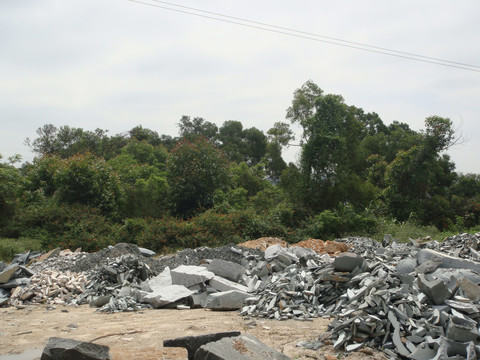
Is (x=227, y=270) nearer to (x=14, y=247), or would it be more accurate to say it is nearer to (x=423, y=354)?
(x=423, y=354)

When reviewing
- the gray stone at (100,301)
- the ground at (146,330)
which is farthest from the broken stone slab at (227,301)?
the gray stone at (100,301)

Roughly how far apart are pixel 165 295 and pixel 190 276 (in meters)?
0.68

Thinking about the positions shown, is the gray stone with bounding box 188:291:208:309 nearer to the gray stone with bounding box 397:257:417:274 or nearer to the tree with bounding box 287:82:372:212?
the gray stone with bounding box 397:257:417:274

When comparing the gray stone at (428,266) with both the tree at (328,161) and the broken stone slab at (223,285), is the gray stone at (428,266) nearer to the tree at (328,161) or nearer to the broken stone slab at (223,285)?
the broken stone slab at (223,285)

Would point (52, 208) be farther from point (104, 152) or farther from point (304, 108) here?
point (104, 152)

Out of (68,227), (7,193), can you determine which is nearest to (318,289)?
(68,227)

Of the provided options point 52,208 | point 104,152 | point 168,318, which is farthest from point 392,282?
point 104,152

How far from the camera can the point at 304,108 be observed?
2145cm

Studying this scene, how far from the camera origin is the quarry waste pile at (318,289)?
5.30m

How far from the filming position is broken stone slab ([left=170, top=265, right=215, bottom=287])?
8.73 metres

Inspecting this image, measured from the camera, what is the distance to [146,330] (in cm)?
624

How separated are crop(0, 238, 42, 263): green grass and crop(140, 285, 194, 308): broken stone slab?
343 inches

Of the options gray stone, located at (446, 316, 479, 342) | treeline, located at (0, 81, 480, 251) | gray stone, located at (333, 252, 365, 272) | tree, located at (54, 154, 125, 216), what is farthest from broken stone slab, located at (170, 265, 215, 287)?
tree, located at (54, 154, 125, 216)

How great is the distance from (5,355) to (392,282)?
538cm
